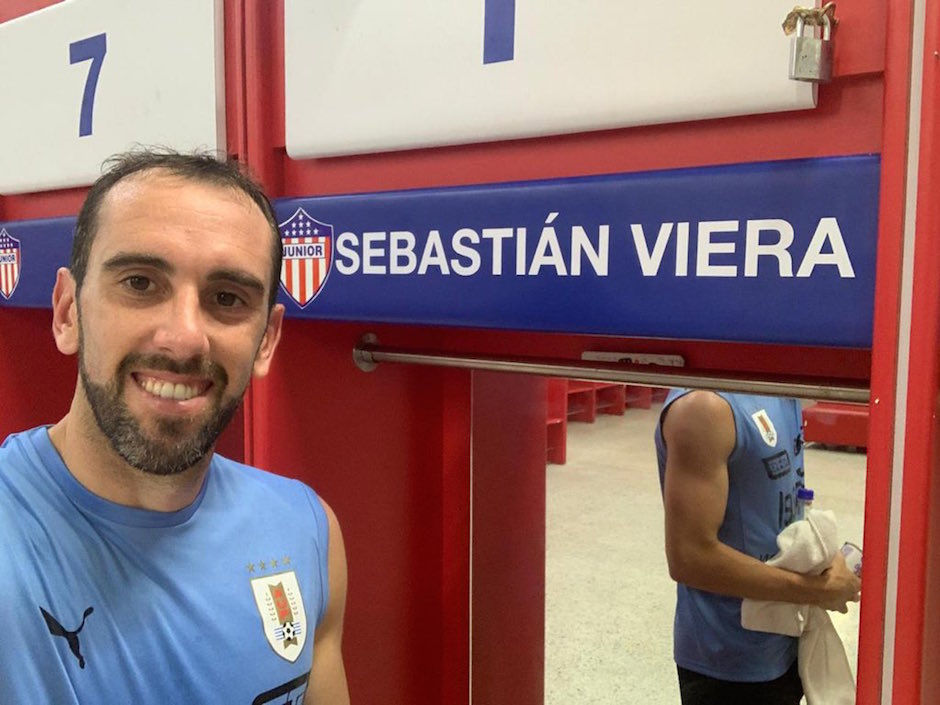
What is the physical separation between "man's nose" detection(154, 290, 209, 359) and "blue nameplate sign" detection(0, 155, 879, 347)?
0.28 metres

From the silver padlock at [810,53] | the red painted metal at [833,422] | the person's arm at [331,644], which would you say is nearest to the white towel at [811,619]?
Answer: the red painted metal at [833,422]

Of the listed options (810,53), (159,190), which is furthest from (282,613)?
(810,53)

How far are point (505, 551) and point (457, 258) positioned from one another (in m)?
0.96

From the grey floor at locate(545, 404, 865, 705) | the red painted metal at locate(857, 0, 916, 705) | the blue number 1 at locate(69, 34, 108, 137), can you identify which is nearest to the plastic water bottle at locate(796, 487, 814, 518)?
the grey floor at locate(545, 404, 865, 705)

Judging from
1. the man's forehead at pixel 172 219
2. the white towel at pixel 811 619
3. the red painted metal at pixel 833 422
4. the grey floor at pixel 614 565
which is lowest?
the grey floor at pixel 614 565

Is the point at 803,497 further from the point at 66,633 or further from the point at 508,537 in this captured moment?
the point at 66,633

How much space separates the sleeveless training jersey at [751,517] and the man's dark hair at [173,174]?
99cm

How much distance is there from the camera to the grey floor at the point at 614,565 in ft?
8.95

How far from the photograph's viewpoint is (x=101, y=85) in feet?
5.00

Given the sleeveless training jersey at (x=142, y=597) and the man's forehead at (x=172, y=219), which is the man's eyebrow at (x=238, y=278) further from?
Answer: the sleeveless training jersey at (x=142, y=597)

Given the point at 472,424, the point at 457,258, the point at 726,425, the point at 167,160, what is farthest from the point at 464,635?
the point at 167,160

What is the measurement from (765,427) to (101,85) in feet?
4.78

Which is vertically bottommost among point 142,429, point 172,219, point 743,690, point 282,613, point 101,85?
point 743,690

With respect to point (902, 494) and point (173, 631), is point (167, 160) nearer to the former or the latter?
point (173, 631)
